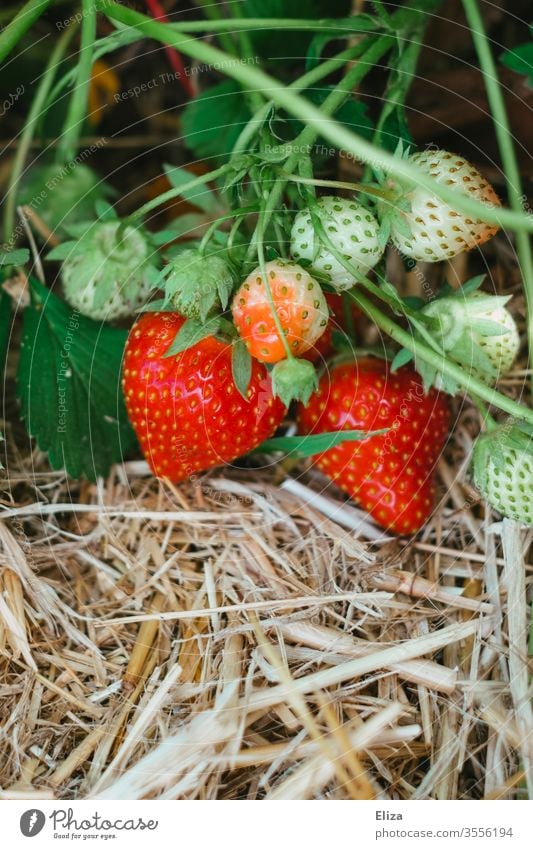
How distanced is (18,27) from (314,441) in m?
0.39

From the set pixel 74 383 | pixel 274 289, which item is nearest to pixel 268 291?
pixel 274 289

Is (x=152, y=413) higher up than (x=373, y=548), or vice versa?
(x=152, y=413)

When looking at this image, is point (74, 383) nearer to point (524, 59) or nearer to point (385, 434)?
point (385, 434)

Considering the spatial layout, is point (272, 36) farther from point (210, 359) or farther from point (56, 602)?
point (56, 602)

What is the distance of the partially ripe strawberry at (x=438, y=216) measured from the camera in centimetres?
50

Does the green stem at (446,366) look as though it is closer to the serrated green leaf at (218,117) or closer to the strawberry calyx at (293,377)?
the strawberry calyx at (293,377)

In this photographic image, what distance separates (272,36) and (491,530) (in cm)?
47

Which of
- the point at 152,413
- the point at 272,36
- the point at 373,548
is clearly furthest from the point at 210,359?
the point at 272,36

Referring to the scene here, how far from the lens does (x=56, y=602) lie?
56 centimetres

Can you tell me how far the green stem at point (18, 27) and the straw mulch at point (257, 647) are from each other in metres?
0.33
